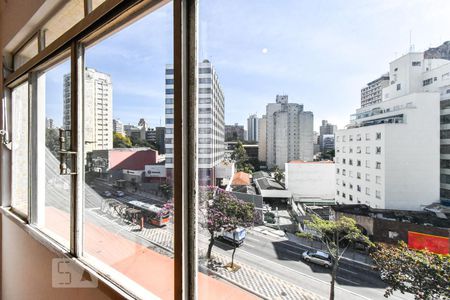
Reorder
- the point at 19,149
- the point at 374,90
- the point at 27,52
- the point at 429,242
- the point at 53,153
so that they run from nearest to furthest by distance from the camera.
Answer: the point at 429,242 → the point at 374,90 → the point at 53,153 → the point at 27,52 → the point at 19,149

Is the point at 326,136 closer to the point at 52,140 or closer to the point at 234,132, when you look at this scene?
the point at 234,132

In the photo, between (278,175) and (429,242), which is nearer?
(429,242)

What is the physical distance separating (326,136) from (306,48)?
0.88 feet

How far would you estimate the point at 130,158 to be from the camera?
1.25 m

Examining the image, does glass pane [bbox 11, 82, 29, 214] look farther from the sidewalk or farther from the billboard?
the billboard

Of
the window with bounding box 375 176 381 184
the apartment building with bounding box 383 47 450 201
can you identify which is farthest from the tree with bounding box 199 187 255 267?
the apartment building with bounding box 383 47 450 201

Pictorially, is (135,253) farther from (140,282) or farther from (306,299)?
(306,299)

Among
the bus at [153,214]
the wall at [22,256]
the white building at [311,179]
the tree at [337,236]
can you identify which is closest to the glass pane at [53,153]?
the wall at [22,256]

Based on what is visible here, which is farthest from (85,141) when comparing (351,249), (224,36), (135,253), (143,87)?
(351,249)

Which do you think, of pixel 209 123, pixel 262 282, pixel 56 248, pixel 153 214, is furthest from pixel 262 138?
pixel 56 248

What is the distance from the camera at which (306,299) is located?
0.66m

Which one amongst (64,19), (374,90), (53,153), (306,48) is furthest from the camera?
(53,153)

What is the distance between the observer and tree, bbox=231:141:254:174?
0.87 meters

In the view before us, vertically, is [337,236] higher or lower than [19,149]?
lower
